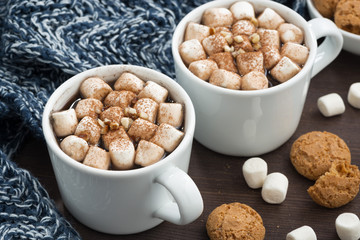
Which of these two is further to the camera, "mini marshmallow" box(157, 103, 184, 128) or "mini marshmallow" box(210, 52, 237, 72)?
"mini marshmallow" box(210, 52, 237, 72)

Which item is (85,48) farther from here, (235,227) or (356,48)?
(356,48)

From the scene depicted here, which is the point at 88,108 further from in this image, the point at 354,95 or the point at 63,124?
the point at 354,95

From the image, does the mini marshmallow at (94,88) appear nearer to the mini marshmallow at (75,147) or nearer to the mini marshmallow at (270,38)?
the mini marshmallow at (75,147)

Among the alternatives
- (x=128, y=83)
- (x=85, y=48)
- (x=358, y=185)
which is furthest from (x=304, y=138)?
(x=85, y=48)

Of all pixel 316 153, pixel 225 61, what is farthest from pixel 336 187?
pixel 225 61

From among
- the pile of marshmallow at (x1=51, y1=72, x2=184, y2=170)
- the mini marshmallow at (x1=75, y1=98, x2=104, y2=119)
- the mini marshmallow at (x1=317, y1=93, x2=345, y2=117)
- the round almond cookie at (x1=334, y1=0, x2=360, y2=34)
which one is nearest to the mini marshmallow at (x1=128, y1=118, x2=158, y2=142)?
the pile of marshmallow at (x1=51, y1=72, x2=184, y2=170)

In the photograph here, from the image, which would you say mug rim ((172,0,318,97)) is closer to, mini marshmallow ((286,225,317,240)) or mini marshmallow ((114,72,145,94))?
mini marshmallow ((114,72,145,94))
